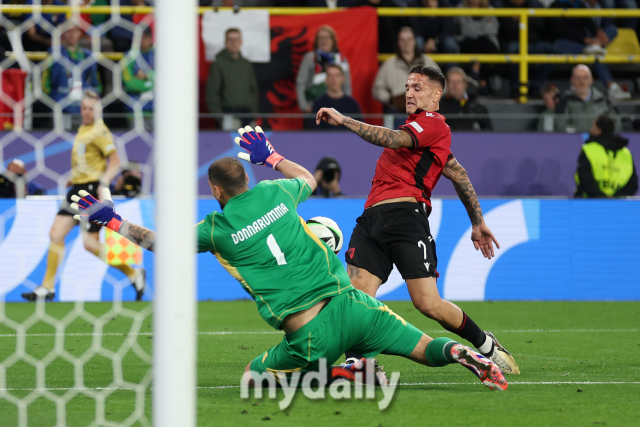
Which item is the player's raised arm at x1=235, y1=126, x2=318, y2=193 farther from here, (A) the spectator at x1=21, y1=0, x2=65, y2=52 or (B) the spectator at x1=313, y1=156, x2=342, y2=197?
(B) the spectator at x1=313, y1=156, x2=342, y2=197

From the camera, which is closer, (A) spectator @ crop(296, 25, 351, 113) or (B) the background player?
(B) the background player

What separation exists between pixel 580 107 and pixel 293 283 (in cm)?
765

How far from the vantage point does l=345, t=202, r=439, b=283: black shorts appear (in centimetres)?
488

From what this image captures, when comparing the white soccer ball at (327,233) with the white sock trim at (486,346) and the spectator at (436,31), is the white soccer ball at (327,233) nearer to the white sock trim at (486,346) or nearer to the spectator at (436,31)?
the white sock trim at (486,346)

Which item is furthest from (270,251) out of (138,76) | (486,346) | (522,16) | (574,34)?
(574,34)

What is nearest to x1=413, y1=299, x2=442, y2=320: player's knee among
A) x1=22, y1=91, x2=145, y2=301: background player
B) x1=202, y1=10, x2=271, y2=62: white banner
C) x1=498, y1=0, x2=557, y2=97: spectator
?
x1=22, y1=91, x2=145, y2=301: background player

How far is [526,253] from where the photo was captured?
974 cm

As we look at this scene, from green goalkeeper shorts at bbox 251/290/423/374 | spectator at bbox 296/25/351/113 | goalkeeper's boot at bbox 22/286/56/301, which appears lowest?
goalkeeper's boot at bbox 22/286/56/301

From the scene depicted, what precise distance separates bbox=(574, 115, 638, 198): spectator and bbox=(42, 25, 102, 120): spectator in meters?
5.68

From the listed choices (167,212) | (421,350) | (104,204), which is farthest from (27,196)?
(167,212)

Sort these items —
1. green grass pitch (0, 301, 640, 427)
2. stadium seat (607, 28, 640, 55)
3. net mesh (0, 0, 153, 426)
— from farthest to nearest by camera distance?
stadium seat (607, 28, 640, 55)
net mesh (0, 0, 153, 426)
green grass pitch (0, 301, 640, 427)

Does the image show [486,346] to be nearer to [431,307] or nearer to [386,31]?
[431,307]

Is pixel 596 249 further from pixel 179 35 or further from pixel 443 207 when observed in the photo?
pixel 179 35

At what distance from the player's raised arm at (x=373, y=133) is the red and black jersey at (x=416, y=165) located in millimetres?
169
